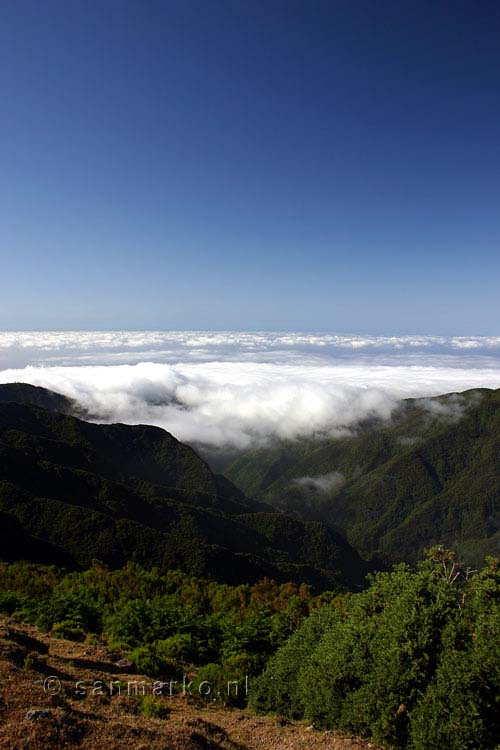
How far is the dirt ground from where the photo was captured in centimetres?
1798

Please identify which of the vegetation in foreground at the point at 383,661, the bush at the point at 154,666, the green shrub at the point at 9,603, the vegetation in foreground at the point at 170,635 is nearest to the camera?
the vegetation in foreground at the point at 383,661

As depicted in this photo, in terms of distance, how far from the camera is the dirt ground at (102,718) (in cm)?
1798

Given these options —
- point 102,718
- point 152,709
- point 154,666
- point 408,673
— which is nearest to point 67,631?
point 154,666

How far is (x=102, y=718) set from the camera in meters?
20.8

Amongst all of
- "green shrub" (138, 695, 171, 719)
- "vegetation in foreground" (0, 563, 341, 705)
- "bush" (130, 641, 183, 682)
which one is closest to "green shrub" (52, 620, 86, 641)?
"vegetation in foreground" (0, 563, 341, 705)

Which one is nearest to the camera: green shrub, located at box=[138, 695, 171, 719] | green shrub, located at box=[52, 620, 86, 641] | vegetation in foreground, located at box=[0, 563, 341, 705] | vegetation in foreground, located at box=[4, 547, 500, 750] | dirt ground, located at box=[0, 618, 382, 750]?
dirt ground, located at box=[0, 618, 382, 750]

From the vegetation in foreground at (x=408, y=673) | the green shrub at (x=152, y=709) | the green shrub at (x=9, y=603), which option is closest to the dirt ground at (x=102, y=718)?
the green shrub at (x=152, y=709)

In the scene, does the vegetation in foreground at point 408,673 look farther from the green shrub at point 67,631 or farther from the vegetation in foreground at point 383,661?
the green shrub at point 67,631

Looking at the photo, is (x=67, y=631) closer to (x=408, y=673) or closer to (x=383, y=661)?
(x=383, y=661)

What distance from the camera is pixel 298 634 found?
115 feet

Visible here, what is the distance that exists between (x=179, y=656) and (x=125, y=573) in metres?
61.5

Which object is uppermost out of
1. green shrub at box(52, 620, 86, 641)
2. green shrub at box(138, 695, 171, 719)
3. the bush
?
green shrub at box(138, 695, 171, 719)

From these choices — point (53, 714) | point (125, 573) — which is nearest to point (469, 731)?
point (53, 714)

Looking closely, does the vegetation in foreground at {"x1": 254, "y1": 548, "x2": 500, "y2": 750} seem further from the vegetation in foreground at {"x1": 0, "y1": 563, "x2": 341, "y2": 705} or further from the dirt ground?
the vegetation in foreground at {"x1": 0, "y1": 563, "x2": 341, "y2": 705}
